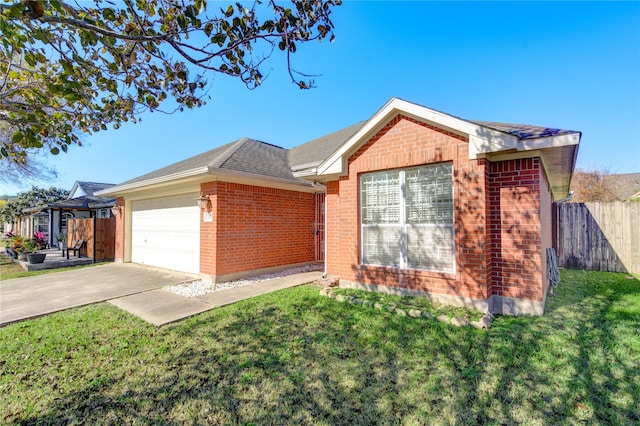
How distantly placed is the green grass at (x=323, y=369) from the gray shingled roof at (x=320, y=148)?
736 centimetres

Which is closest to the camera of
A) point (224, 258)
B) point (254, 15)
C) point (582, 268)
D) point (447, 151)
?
point (254, 15)

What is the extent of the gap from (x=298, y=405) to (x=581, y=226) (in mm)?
12356

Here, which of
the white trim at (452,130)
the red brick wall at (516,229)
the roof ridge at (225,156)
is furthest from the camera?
the roof ridge at (225,156)

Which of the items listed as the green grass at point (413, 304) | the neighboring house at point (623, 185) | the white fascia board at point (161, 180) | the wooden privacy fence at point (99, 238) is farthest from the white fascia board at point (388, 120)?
the neighboring house at point (623, 185)

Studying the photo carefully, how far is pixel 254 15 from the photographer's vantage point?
3.26 metres

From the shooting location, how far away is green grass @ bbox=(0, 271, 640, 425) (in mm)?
2811

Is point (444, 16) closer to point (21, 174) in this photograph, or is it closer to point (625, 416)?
point (625, 416)

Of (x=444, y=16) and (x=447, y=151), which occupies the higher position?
(x=444, y=16)

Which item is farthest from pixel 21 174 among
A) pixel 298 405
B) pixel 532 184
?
pixel 532 184

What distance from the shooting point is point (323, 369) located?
11.7 ft

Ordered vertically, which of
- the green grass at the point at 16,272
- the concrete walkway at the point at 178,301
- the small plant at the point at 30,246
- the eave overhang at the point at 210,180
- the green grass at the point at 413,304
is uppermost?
the eave overhang at the point at 210,180

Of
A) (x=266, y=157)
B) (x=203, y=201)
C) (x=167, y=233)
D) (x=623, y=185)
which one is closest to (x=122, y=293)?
(x=203, y=201)

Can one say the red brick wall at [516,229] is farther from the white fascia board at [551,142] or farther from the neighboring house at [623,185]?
the neighboring house at [623,185]

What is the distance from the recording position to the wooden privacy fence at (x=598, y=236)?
367 inches
